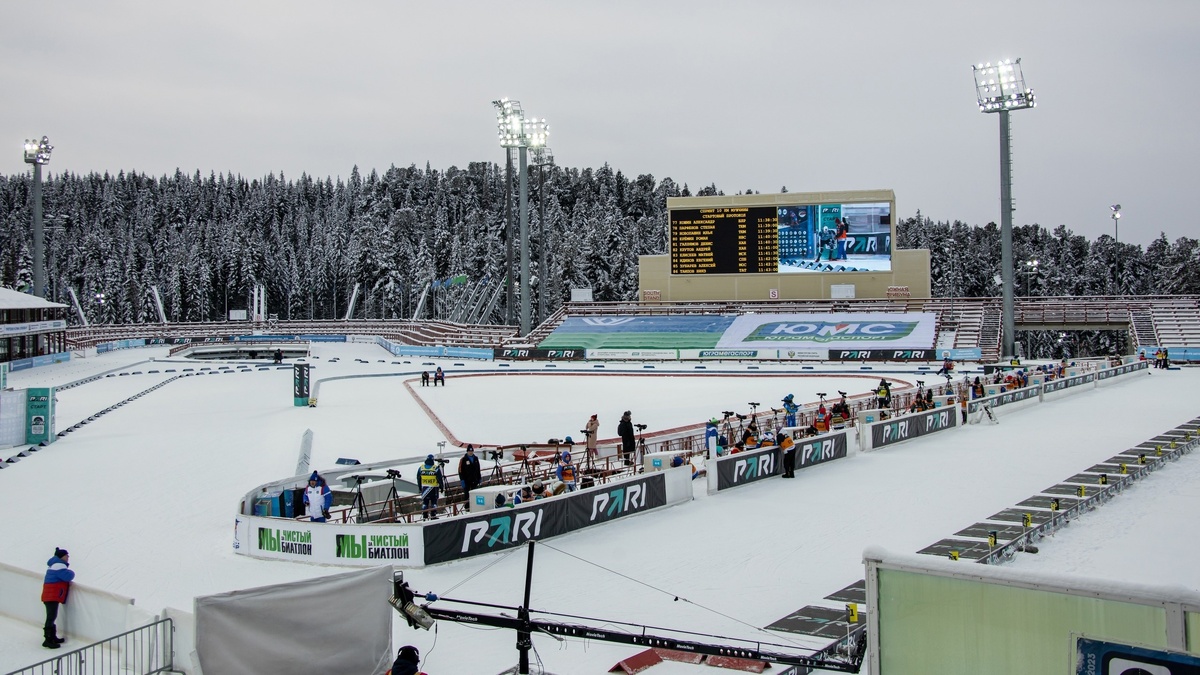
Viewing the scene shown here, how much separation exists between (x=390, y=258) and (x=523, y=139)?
50.8 meters

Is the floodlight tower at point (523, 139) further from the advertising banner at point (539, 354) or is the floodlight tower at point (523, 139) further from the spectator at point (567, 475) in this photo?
the spectator at point (567, 475)

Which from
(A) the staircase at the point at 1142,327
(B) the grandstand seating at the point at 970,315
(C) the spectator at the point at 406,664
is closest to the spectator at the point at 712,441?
(C) the spectator at the point at 406,664

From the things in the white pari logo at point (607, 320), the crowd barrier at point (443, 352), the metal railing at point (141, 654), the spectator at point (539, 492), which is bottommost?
the metal railing at point (141, 654)

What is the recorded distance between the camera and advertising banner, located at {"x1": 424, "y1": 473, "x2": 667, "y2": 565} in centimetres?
1358

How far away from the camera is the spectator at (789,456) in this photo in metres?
20.6

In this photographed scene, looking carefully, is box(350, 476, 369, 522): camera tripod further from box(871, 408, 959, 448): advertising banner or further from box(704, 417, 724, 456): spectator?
box(871, 408, 959, 448): advertising banner

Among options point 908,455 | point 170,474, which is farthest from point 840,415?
point 170,474

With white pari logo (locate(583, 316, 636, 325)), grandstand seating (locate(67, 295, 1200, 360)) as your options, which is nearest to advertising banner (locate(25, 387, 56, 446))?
grandstand seating (locate(67, 295, 1200, 360))

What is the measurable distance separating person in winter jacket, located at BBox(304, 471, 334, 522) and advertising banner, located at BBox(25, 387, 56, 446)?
1518 centimetres

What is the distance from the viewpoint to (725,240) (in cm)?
6297

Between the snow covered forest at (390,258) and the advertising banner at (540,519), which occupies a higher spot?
the snow covered forest at (390,258)

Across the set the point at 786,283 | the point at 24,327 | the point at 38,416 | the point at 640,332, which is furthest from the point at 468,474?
the point at 24,327

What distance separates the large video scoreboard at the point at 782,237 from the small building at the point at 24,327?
40.5 m

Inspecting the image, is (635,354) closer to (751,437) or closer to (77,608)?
(751,437)
